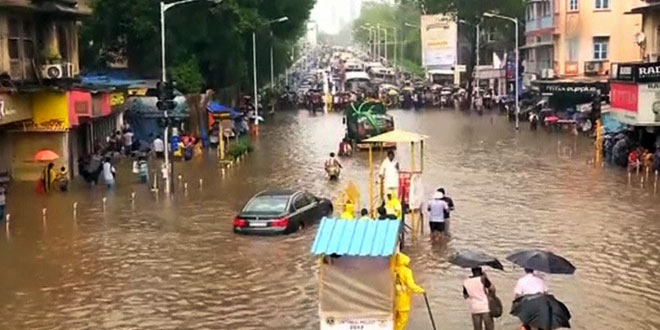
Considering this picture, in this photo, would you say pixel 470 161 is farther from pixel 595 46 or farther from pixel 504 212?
pixel 595 46

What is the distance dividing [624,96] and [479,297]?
97.7 feet

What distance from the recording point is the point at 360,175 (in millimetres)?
39969

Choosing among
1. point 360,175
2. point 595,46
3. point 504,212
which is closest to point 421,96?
point 595,46

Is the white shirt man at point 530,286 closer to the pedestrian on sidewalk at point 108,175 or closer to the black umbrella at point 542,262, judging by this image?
the black umbrella at point 542,262

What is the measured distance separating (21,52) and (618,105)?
23.7 m

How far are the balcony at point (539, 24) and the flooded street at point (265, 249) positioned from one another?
107ft

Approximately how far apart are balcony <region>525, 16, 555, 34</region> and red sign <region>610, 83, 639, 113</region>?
93.2 feet

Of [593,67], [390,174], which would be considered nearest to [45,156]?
[390,174]

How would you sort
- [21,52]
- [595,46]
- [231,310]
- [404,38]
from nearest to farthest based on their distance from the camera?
[231,310]
[21,52]
[595,46]
[404,38]

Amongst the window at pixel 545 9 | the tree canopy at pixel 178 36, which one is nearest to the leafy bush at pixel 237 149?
the tree canopy at pixel 178 36

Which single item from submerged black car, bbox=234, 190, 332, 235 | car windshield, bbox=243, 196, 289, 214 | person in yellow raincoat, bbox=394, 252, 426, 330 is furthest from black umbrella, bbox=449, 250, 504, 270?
car windshield, bbox=243, 196, 289, 214

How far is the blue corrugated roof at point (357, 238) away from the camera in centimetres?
1453

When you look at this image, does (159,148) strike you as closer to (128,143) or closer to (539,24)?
(128,143)

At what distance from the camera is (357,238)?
14750mm
